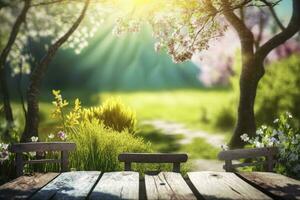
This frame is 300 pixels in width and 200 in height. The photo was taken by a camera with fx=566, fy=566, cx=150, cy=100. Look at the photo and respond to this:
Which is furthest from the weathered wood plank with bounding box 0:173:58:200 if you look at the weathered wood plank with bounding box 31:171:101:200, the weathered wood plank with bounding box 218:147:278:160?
the weathered wood plank with bounding box 218:147:278:160

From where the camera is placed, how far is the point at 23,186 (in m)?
6.69

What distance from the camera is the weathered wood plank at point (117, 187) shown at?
5930 millimetres

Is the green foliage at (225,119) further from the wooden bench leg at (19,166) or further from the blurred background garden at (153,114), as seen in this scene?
the wooden bench leg at (19,166)

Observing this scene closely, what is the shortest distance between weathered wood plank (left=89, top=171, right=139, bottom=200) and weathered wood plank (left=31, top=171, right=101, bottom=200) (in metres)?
0.11

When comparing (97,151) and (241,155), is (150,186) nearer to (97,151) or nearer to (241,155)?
(241,155)

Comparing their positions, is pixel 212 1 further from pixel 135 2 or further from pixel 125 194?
pixel 125 194

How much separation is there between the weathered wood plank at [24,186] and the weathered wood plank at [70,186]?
0.11m

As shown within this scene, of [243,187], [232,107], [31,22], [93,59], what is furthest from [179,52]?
[93,59]

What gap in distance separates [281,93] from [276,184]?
47.6ft

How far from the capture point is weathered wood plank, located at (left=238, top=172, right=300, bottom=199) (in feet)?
20.1

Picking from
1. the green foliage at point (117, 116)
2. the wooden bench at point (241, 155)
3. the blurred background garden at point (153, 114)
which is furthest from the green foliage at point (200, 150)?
the wooden bench at point (241, 155)

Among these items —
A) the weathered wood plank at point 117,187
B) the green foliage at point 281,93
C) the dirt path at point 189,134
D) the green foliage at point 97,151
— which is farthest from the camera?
the green foliage at point 281,93

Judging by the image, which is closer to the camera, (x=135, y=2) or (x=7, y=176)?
(x=7, y=176)

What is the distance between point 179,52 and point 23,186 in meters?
5.71
